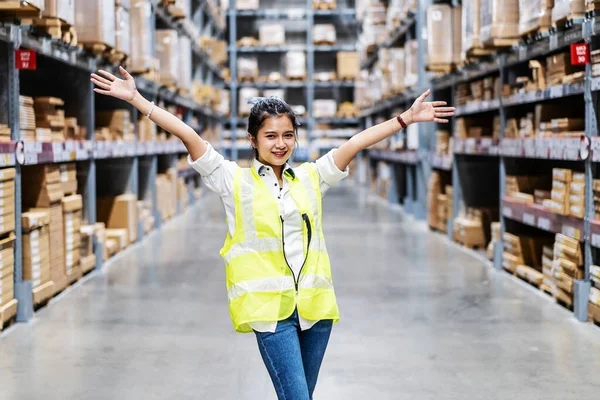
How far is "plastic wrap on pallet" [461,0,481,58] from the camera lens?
764cm

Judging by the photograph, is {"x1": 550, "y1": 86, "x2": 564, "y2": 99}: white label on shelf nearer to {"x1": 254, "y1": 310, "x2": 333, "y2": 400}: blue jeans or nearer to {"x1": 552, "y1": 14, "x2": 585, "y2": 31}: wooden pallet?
{"x1": 552, "y1": 14, "x2": 585, "y2": 31}: wooden pallet

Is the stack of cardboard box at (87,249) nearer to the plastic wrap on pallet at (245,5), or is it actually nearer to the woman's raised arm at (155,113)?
the woman's raised arm at (155,113)

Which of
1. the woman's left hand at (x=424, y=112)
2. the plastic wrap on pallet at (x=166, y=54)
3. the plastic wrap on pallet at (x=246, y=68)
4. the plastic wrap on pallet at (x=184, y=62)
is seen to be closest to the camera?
the woman's left hand at (x=424, y=112)

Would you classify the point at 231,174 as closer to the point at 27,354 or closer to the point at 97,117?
the point at 27,354

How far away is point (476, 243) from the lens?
898cm

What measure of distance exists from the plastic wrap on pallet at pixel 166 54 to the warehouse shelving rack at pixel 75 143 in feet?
0.65

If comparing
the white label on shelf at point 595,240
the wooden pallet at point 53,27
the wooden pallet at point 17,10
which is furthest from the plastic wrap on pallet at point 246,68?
the white label on shelf at point 595,240

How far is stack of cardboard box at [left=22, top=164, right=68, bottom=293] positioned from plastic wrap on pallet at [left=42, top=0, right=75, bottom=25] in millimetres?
1201

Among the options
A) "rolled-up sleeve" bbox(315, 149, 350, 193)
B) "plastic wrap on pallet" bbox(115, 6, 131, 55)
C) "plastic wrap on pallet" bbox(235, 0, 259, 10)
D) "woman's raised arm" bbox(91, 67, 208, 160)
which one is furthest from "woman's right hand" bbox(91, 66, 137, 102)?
"plastic wrap on pallet" bbox(235, 0, 259, 10)

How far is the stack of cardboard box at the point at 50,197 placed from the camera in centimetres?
630

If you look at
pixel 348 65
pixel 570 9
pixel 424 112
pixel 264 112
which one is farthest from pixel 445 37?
pixel 348 65

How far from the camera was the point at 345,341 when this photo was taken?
191 inches

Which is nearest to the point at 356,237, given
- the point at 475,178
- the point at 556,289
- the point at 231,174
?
the point at 475,178

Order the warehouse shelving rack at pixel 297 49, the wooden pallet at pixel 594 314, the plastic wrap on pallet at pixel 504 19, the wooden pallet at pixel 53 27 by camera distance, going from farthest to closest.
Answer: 1. the warehouse shelving rack at pixel 297 49
2. the plastic wrap on pallet at pixel 504 19
3. the wooden pallet at pixel 53 27
4. the wooden pallet at pixel 594 314
